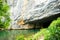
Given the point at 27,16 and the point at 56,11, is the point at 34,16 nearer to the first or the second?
the point at 27,16

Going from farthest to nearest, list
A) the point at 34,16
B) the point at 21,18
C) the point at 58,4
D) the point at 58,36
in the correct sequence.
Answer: the point at 21,18, the point at 34,16, the point at 58,4, the point at 58,36

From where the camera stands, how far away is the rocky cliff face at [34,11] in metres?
32.1

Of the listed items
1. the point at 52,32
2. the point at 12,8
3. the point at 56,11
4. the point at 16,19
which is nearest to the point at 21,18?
→ the point at 16,19

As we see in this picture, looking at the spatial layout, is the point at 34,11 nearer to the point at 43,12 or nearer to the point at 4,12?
Result: the point at 43,12

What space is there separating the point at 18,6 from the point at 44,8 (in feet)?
29.3

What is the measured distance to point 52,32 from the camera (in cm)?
967

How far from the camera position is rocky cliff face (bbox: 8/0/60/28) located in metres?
32.1

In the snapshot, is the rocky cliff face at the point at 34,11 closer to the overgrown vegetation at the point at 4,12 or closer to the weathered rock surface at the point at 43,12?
the weathered rock surface at the point at 43,12

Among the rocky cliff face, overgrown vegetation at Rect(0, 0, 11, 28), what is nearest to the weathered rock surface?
the rocky cliff face

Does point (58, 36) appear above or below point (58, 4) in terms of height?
below

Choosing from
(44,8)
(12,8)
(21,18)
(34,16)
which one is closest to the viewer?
(44,8)

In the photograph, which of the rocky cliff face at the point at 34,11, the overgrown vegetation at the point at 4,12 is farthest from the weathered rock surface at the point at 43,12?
the overgrown vegetation at the point at 4,12

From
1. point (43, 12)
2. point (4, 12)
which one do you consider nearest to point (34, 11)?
point (43, 12)

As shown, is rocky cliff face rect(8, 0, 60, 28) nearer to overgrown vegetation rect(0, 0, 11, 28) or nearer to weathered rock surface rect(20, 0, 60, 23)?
weathered rock surface rect(20, 0, 60, 23)
